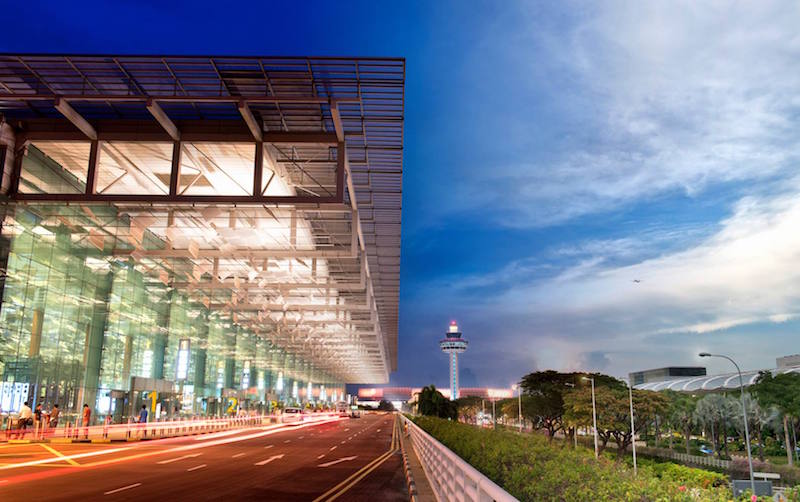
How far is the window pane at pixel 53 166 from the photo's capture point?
28.8 meters

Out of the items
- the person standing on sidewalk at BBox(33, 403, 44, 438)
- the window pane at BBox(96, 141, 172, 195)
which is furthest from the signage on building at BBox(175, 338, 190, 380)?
the window pane at BBox(96, 141, 172, 195)

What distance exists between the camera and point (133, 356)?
4062cm

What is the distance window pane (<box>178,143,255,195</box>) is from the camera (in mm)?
28562

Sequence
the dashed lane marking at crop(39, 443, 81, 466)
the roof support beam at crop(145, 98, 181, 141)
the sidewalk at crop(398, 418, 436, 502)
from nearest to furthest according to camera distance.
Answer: the sidewalk at crop(398, 418, 436, 502)
the dashed lane marking at crop(39, 443, 81, 466)
the roof support beam at crop(145, 98, 181, 141)

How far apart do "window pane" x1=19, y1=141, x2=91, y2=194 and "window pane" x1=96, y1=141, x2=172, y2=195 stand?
3.47ft

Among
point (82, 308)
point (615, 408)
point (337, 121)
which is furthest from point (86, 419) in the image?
point (615, 408)

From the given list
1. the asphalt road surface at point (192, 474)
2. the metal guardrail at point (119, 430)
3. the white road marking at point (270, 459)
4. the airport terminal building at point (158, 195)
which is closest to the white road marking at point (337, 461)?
the asphalt road surface at point (192, 474)

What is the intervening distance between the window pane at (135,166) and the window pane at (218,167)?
0.98m

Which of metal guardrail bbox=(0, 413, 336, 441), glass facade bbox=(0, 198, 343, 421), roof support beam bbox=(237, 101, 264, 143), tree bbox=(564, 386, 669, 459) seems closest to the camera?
roof support beam bbox=(237, 101, 264, 143)

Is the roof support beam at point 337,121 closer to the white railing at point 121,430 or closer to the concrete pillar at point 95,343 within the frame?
the concrete pillar at point 95,343

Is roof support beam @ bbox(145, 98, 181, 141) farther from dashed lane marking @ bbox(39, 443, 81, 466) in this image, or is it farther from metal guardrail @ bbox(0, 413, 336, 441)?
metal guardrail @ bbox(0, 413, 336, 441)

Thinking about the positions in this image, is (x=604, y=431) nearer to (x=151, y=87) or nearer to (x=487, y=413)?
(x=151, y=87)

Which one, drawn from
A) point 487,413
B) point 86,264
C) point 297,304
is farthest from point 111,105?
point 487,413

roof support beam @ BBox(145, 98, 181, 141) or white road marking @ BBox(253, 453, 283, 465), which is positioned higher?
roof support beam @ BBox(145, 98, 181, 141)
